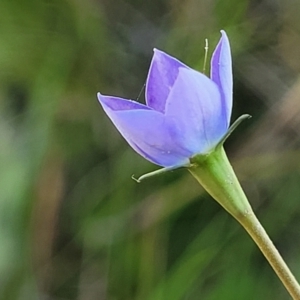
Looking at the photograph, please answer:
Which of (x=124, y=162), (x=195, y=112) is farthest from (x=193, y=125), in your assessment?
(x=124, y=162)

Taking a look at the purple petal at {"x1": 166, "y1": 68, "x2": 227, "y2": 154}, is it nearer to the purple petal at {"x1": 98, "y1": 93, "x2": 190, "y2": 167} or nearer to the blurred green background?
the purple petal at {"x1": 98, "y1": 93, "x2": 190, "y2": 167}

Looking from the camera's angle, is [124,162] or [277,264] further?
[124,162]

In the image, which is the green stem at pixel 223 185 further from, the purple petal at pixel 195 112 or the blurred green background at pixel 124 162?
the blurred green background at pixel 124 162

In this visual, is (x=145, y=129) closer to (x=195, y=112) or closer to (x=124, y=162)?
(x=195, y=112)

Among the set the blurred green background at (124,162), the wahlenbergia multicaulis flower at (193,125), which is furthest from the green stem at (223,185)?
the blurred green background at (124,162)

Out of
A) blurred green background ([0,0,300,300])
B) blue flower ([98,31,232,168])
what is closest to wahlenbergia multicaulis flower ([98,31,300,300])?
blue flower ([98,31,232,168])

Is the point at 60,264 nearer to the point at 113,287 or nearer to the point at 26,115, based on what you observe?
the point at 113,287
